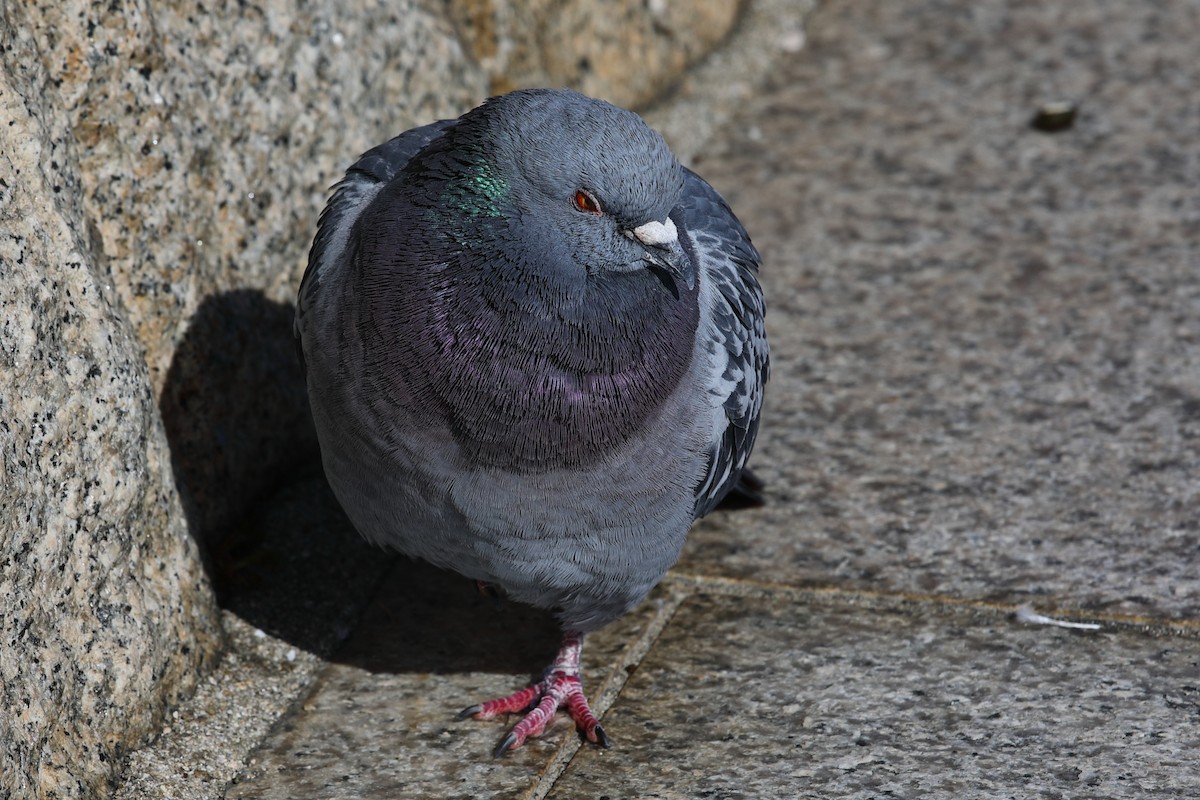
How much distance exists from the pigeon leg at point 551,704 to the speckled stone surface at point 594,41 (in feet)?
8.95

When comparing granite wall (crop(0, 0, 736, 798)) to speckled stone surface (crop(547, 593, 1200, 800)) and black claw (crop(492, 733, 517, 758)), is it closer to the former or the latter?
black claw (crop(492, 733, 517, 758))

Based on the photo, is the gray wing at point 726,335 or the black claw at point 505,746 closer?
the black claw at point 505,746

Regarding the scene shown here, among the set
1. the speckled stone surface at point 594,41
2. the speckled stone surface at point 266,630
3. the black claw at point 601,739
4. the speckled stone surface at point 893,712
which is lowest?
the speckled stone surface at point 893,712

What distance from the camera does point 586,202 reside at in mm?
3268

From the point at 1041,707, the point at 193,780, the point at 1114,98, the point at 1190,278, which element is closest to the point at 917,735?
the point at 1041,707

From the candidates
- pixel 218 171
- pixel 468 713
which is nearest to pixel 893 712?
pixel 468 713

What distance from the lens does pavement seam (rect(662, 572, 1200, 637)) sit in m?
3.82

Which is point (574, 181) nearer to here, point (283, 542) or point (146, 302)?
point (146, 302)

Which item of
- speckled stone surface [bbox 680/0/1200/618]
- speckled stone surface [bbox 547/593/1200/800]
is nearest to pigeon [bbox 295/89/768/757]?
speckled stone surface [bbox 547/593/1200/800]

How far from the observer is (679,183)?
3359 millimetres

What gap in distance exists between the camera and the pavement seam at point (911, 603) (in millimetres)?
3824

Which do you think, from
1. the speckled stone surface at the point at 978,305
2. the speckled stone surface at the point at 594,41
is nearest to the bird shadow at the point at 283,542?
the speckled stone surface at the point at 978,305

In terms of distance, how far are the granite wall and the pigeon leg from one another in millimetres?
822

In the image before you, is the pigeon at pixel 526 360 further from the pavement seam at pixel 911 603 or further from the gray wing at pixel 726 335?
the pavement seam at pixel 911 603
